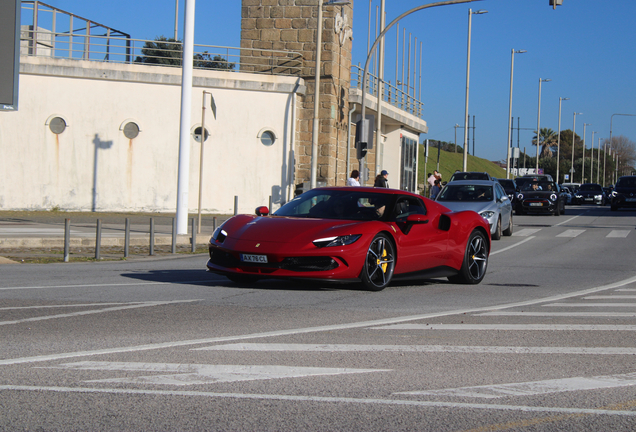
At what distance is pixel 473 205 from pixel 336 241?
12025 millimetres

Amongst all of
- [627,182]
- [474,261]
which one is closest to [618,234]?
[474,261]

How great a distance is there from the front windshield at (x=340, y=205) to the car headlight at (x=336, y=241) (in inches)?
28.7

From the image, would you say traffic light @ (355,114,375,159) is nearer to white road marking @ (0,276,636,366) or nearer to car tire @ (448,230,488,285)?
car tire @ (448,230,488,285)

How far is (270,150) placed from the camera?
3080 cm

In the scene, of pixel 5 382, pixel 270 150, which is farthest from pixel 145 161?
pixel 5 382

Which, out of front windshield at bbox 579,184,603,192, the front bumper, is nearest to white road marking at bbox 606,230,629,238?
the front bumper

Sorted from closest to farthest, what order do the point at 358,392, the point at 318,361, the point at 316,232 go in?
the point at 358,392
the point at 318,361
the point at 316,232

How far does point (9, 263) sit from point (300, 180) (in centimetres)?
1867

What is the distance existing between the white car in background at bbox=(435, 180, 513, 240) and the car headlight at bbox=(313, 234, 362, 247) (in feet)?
37.2

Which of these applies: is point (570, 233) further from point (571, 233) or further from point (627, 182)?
point (627, 182)

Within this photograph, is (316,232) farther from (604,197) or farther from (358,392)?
(604,197)

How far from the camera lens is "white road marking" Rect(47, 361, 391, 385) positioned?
4812 millimetres

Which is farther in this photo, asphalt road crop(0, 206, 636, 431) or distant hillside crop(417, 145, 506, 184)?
distant hillside crop(417, 145, 506, 184)

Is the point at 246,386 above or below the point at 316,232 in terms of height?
below
